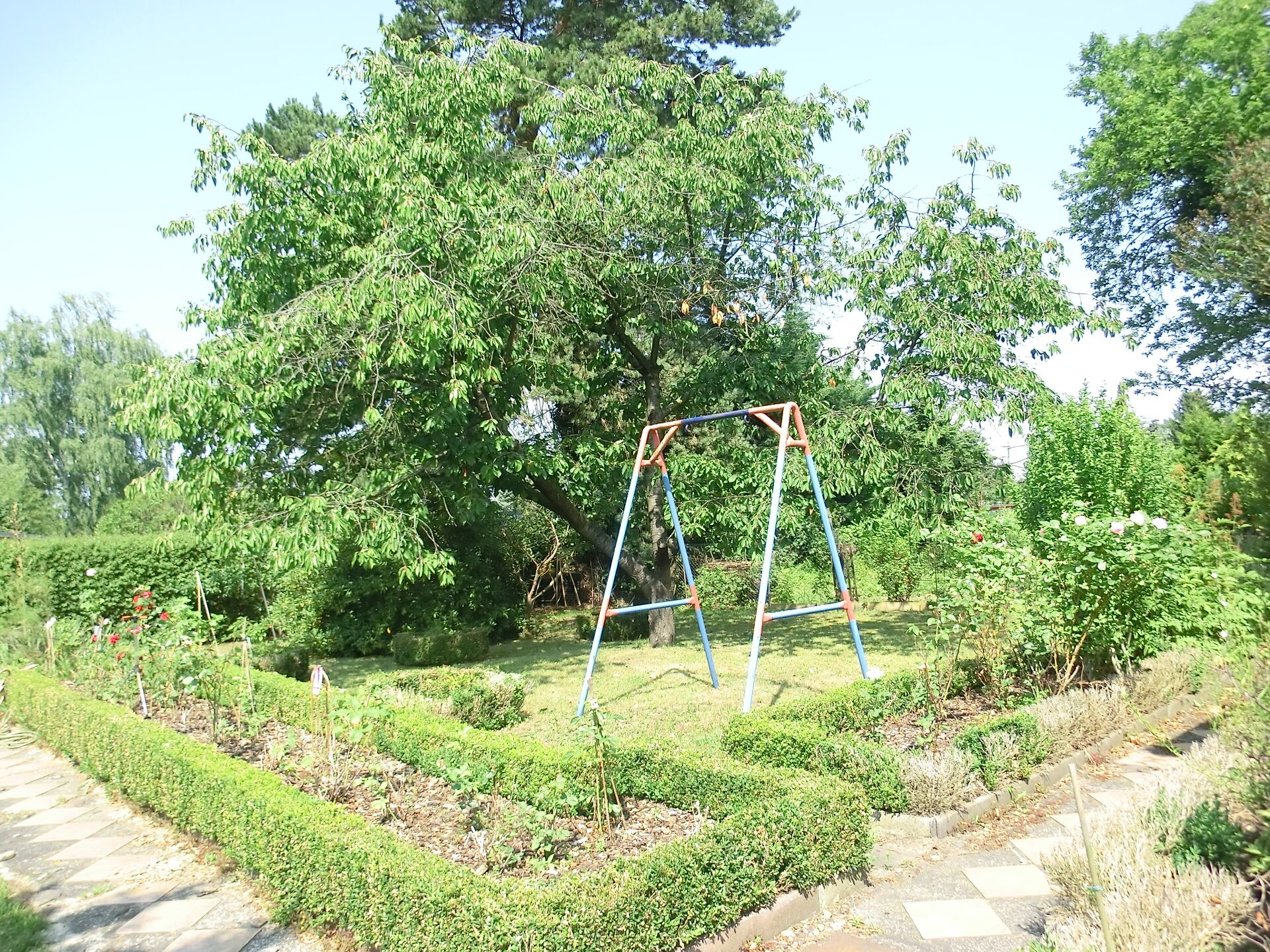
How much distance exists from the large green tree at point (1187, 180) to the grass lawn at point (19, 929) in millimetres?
20371

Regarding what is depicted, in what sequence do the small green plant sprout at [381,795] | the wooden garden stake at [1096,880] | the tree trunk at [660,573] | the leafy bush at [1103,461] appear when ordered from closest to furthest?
the wooden garden stake at [1096,880]
the small green plant sprout at [381,795]
the leafy bush at [1103,461]
the tree trunk at [660,573]

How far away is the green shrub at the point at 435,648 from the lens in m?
11.9

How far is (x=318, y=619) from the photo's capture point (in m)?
13.8

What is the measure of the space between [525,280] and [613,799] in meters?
6.13

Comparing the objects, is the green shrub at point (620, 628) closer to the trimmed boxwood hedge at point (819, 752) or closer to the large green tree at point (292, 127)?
the trimmed boxwood hedge at point (819, 752)

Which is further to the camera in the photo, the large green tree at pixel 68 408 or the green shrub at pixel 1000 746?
the large green tree at pixel 68 408

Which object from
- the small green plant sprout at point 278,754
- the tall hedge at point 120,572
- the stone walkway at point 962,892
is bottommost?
the stone walkway at point 962,892

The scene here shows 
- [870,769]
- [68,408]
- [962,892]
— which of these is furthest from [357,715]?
[68,408]

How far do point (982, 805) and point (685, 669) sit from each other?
551 cm

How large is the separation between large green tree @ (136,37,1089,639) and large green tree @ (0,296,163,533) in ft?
65.4

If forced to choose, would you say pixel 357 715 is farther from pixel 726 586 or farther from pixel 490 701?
pixel 726 586

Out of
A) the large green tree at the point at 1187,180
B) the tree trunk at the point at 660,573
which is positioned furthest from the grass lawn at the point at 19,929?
the large green tree at the point at 1187,180

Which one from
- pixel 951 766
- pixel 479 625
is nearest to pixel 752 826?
pixel 951 766

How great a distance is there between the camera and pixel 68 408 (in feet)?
88.2
